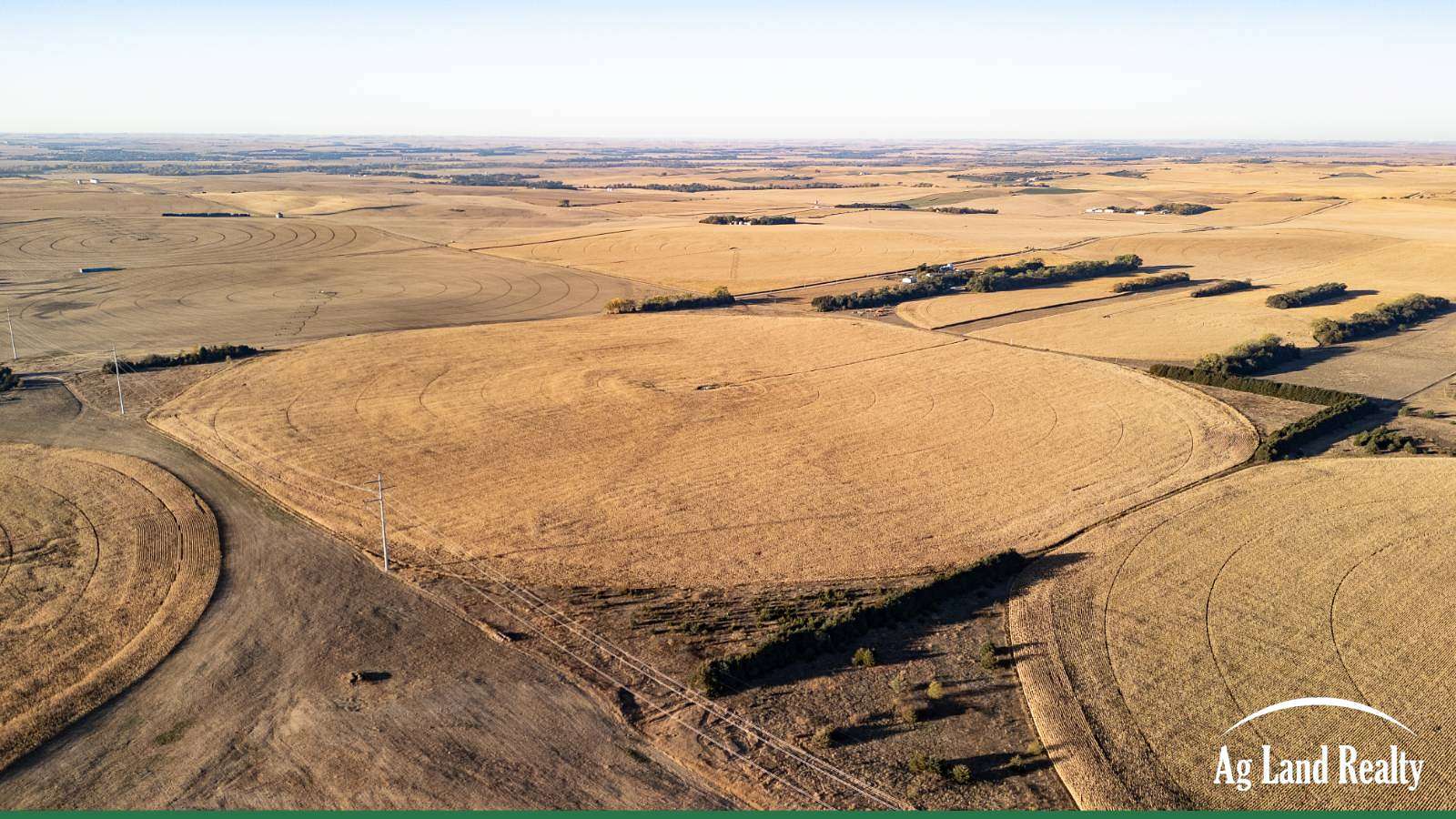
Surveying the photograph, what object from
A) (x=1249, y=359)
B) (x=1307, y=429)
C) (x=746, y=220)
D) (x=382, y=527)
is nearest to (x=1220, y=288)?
(x=1249, y=359)

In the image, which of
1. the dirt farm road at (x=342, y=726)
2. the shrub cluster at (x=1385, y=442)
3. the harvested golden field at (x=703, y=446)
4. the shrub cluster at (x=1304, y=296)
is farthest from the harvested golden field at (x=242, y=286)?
the shrub cluster at (x=1304, y=296)

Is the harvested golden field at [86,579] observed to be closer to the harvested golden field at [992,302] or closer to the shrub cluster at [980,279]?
the harvested golden field at [992,302]

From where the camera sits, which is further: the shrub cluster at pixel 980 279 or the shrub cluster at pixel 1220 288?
the shrub cluster at pixel 1220 288

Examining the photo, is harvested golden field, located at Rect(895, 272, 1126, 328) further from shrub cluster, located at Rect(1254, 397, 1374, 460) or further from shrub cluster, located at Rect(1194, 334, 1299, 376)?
shrub cluster, located at Rect(1254, 397, 1374, 460)

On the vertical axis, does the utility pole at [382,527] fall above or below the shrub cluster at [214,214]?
below

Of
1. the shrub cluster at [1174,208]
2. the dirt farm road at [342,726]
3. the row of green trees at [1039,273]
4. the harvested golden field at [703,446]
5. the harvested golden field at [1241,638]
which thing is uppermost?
the shrub cluster at [1174,208]

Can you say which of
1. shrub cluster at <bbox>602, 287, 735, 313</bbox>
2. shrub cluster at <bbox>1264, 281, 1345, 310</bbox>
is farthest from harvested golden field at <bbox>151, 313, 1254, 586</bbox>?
shrub cluster at <bbox>1264, 281, 1345, 310</bbox>

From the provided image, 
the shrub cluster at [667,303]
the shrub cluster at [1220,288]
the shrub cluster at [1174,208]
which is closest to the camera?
the shrub cluster at [667,303]

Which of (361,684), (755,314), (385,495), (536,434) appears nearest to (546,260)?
(755,314)

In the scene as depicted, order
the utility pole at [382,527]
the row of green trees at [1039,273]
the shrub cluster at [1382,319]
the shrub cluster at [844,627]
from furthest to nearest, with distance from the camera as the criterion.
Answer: the row of green trees at [1039,273], the shrub cluster at [1382,319], the utility pole at [382,527], the shrub cluster at [844,627]
